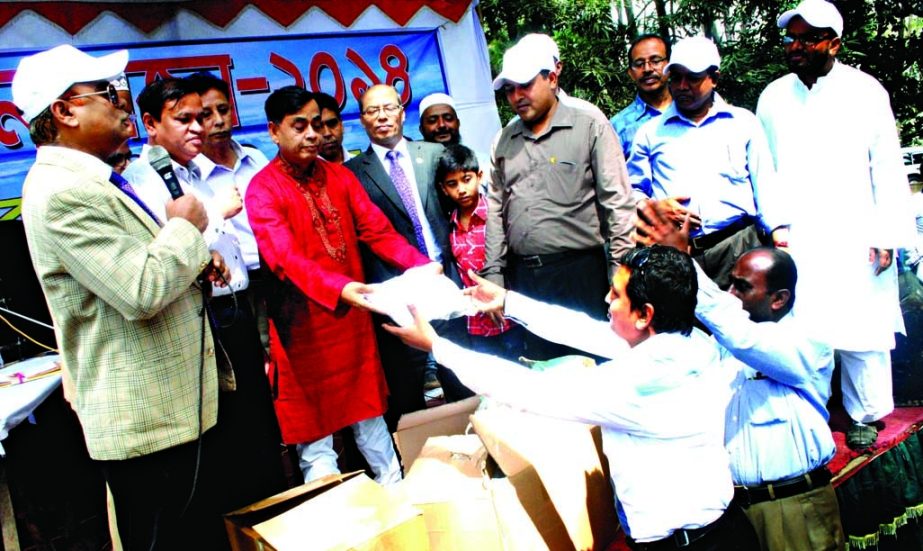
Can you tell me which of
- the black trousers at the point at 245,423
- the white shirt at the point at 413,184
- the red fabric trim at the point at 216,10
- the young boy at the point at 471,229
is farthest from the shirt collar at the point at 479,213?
the red fabric trim at the point at 216,10

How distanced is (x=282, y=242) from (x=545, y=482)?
1406 mm

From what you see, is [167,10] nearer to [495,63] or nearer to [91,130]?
[91,130]

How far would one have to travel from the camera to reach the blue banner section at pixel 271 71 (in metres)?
4.37

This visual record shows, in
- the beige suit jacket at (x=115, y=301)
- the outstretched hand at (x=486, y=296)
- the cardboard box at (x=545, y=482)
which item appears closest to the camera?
the beige suit jacket at (x=115, y=301)

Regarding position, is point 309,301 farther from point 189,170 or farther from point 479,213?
point 479,213

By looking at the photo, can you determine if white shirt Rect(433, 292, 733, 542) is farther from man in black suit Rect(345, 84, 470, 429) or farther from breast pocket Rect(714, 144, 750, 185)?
breast pocket Rect(714, 144, 750, 185)

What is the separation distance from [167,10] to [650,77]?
313cm

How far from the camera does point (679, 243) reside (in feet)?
8.61

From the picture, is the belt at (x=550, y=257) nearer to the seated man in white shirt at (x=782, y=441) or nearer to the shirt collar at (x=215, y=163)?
the seated man in white shirt at (x=782, y=441)

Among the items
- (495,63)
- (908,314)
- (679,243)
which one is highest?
(495,63)

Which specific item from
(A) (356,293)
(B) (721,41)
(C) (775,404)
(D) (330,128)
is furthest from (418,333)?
(B) (721,41)

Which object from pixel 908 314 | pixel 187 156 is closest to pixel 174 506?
pixel 187 156

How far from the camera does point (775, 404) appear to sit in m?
2.46

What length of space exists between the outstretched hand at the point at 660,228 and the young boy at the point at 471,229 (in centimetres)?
109
